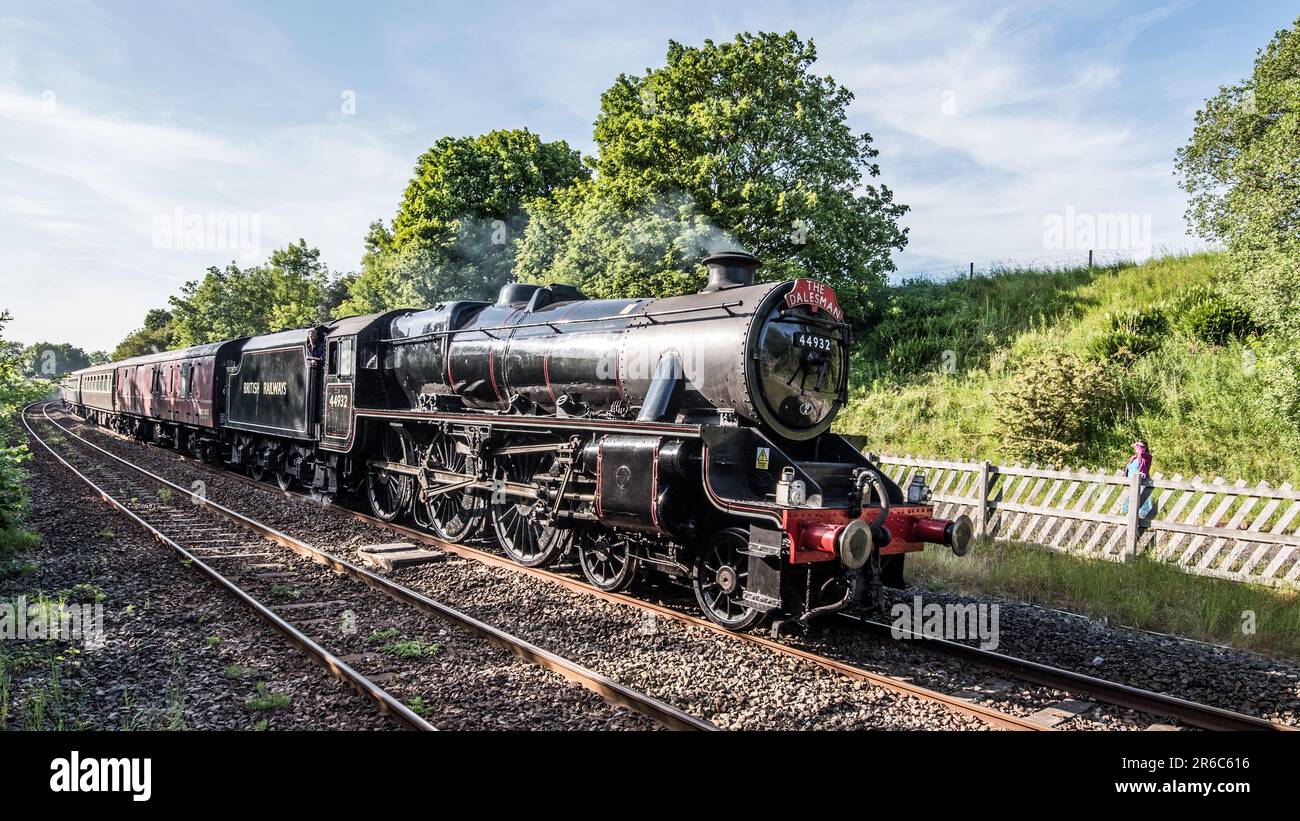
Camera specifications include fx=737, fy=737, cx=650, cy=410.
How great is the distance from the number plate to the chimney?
3.20 feet

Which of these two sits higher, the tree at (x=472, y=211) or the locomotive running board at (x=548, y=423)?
the tree at (x=472, y=211)

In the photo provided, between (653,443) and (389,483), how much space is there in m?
6.91

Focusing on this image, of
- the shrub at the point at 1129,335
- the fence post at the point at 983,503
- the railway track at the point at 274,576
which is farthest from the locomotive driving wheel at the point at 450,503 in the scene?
the shrub at the point at 1129,335

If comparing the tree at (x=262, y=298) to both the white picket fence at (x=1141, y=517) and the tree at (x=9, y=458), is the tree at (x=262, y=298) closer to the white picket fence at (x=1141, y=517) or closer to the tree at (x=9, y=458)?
the tree at (x=9, y=458)

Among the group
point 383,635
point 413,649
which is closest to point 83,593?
point 383,635

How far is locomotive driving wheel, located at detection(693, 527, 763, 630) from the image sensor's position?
6.67m

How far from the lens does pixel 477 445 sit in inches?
387

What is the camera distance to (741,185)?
65.8 feet

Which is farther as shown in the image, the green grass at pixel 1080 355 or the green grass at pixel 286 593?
the green grass at pixel 1080 355

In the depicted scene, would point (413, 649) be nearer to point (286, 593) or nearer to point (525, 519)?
point (286, 593)

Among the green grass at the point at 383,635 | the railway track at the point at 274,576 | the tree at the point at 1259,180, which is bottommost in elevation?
Answer: the green grass at the point at 383,635

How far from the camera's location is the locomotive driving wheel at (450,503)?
10.4 meters

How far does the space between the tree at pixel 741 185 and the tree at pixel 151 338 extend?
3125 inches

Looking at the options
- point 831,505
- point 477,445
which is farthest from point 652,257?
point 831,505
